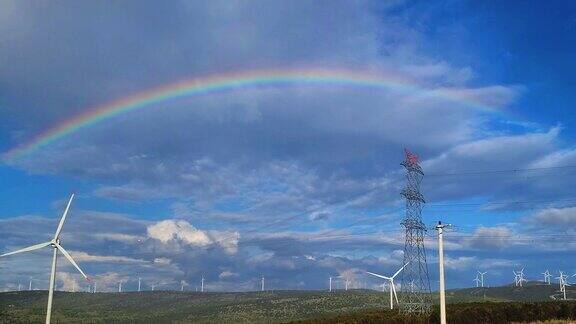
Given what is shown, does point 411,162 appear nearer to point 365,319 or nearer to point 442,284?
point 365,319

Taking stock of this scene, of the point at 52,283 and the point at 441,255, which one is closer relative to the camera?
the point at 441,255

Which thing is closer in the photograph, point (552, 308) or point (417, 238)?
point (417, 238)

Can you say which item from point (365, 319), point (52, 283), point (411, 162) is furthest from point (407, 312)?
point (52, 283)

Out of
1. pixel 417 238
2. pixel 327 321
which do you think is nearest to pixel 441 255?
pixel 417 238

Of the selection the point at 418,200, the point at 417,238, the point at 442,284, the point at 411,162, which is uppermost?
the point at 411,162

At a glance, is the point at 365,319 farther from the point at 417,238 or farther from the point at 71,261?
the point at 71,261

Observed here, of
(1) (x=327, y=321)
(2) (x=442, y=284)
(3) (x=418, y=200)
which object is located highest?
(3) (x=418, y=200)

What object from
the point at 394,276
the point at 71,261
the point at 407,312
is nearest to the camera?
the point at 71,261

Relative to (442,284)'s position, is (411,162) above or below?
above

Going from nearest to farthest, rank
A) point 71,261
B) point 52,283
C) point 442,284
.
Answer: point 442,284 < point 52,283 < point 71,261
